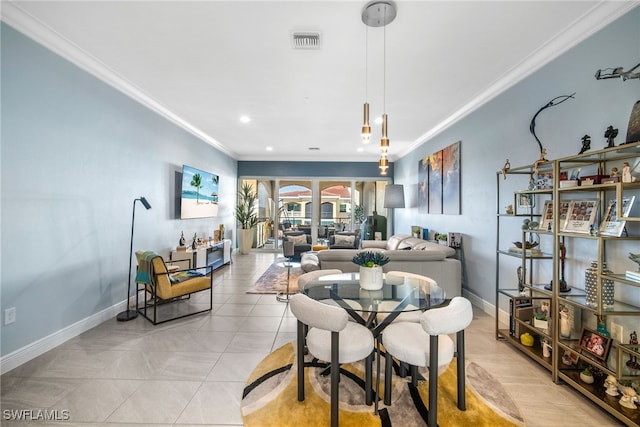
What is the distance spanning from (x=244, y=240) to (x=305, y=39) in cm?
622

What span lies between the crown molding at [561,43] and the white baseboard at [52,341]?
17.4ft

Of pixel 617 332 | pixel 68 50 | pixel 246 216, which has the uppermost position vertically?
pixel 68 50

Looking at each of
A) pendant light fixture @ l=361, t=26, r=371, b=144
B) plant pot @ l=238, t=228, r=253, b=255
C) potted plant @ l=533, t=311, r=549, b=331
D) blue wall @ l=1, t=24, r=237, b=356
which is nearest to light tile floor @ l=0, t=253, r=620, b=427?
potted plant @ l=533, t=311, r=549, b=331

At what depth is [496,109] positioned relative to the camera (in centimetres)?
339

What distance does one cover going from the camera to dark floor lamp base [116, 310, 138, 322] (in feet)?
10.5

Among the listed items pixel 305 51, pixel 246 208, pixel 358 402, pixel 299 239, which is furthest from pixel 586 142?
pixel 246 208

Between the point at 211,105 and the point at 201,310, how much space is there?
293 centimetres

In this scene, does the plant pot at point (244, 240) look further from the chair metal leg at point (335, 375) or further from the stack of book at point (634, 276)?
the stack of book at point (634, 276)

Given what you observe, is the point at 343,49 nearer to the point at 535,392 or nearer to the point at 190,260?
the point at 535,392

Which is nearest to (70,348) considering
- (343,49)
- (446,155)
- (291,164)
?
(343,49)

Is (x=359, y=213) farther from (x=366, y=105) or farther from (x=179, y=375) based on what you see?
(x=179, y=375)

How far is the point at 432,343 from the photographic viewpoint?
1625mm

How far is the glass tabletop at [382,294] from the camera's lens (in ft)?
6.27

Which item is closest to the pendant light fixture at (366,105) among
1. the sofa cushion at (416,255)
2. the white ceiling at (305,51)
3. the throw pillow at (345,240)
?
the white ceiling at (305,51)
